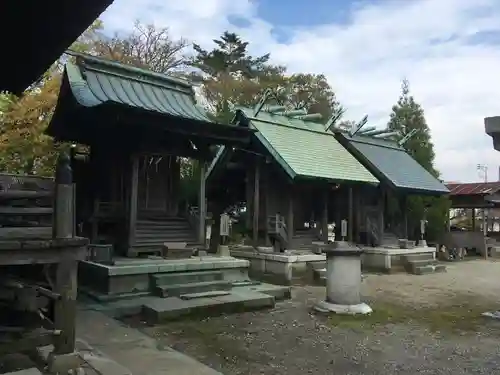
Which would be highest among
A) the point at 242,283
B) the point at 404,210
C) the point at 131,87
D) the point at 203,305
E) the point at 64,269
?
the point at 131,87

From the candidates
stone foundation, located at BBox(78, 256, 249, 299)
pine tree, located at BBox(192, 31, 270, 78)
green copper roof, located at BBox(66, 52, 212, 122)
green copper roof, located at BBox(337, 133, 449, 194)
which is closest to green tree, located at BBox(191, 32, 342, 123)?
pine tree, located at BBox(192, 31, 270, 78)

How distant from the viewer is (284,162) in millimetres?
13867

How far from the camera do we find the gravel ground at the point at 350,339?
5.91m

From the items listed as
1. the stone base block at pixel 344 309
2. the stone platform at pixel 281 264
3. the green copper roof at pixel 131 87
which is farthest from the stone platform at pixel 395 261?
the green copper roof at pixel 131 87

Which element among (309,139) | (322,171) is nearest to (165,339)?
(322,171)

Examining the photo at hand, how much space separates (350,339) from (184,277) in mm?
3991

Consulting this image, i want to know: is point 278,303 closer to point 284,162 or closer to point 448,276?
point 284,162

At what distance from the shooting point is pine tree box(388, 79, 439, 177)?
23.0 metres

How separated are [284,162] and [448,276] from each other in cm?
681

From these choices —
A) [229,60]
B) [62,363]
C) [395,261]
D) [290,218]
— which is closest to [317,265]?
[290,218]

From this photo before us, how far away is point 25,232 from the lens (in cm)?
504

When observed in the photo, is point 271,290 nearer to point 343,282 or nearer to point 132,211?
point 343,282

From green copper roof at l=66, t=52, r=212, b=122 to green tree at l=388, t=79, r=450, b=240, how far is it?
40.9 feet

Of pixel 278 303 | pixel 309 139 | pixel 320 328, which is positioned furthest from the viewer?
pixel 309 139
